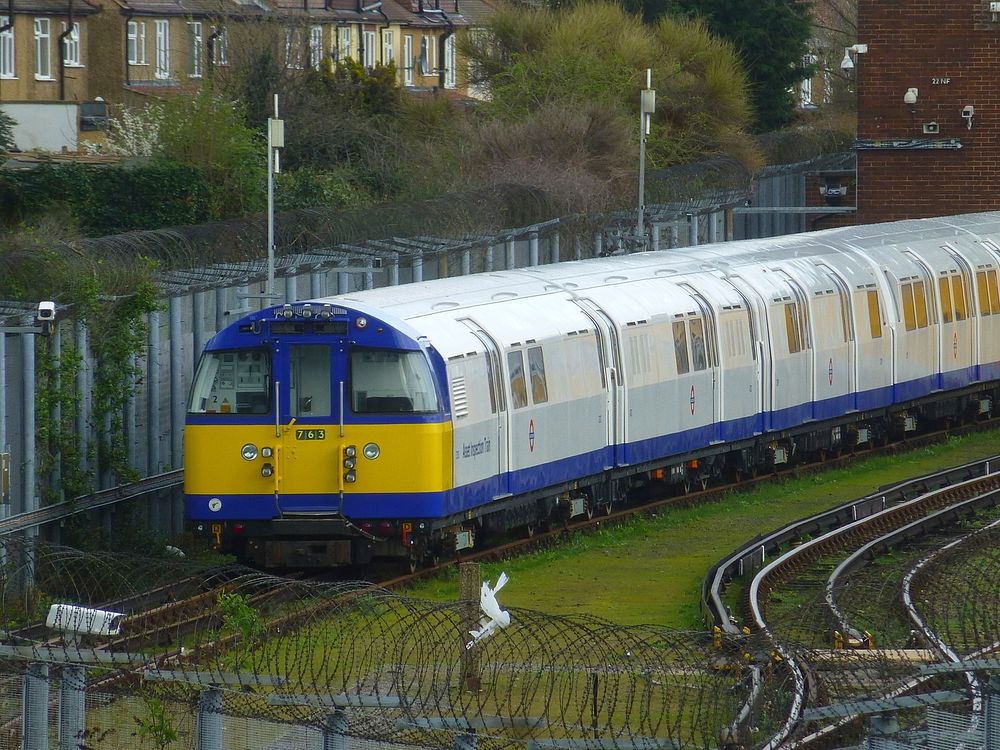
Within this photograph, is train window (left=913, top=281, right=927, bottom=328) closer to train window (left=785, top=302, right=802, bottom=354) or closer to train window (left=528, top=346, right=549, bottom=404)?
train window (left=785, top=302, right=802, bottom=354)

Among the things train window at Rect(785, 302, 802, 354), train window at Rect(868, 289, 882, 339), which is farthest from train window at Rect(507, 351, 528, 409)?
train window at Rect(868, 289, 882, 339)

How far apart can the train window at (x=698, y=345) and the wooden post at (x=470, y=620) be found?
395 inches

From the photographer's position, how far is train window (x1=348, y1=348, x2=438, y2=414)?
18.0m

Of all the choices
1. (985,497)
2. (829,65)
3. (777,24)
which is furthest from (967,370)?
(829,65)

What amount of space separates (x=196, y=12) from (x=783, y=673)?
4899cm

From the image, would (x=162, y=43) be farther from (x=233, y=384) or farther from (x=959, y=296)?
(x=233, y=384)

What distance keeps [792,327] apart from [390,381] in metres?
9.49

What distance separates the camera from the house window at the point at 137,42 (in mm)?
59125

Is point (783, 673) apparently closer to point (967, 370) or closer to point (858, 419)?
point (858, 419)

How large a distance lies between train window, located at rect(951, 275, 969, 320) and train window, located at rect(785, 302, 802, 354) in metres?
5.20

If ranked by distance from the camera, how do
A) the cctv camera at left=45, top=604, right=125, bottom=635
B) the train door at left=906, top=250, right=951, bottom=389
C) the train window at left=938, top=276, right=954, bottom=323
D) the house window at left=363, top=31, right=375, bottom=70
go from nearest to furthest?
the cctv camera at left=45, top=604, right=125, bottom=635, the train door at left=906, top=250, right=951, bottom=389, the train window at left=938, top=276, right=954, bottom=323, the house window at left=363, top=31, right=375, bottom=70

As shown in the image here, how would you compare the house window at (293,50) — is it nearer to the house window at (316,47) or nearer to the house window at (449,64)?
the house window at (316,47)

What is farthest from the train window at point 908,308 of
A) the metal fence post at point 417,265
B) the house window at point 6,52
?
the house window at point 6,52

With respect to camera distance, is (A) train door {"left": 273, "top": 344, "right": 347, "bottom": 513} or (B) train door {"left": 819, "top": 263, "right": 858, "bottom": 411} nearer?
(A) train door {"left": 273, "top": 344, "right": 347, "bottom": 513}
